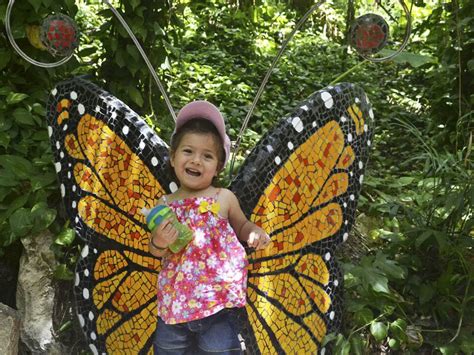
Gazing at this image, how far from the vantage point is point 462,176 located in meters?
3.34

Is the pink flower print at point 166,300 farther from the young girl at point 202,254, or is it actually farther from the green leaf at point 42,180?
the green leaf at point 42,180

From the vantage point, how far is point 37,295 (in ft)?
10.5

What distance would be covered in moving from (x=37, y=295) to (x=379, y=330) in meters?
1.59

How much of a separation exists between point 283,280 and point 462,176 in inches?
47.8

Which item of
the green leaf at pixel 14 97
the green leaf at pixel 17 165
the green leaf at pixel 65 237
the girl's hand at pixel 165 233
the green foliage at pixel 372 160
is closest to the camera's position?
the girl's hand at pixel 165 233

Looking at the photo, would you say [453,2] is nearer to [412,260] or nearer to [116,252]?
[412,260]

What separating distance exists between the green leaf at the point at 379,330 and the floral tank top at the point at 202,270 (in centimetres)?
89

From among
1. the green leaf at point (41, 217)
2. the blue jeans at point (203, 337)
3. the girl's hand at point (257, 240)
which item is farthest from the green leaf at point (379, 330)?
the green leaf at point (41, 217)

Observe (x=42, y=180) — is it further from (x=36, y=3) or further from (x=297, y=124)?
(x=297, y=124)

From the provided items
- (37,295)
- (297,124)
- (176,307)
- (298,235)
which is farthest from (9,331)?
(297,124)

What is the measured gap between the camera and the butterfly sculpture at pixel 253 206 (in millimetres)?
2625

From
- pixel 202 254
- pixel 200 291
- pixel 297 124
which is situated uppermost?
pixel 297 124

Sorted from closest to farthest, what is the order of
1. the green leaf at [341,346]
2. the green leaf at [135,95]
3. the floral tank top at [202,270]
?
the floral tank top at [202,270], the green leaf at [341,346], the green leaf at [135,95]

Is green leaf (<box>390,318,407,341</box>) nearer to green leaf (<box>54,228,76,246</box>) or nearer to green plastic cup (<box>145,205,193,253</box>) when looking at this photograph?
green plastic cup (<box>145,205,193,253</box>)
